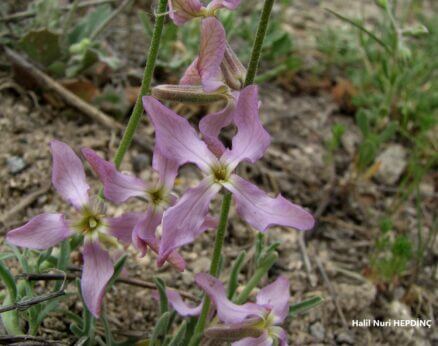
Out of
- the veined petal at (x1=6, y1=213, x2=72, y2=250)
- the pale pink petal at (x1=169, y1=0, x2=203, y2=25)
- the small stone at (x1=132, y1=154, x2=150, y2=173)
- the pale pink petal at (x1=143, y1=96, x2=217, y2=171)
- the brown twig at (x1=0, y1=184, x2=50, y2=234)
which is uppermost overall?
the pale pink petal at (x1=169, y1=0, x2=203, y2=25)

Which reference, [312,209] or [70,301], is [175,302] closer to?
[70,301]

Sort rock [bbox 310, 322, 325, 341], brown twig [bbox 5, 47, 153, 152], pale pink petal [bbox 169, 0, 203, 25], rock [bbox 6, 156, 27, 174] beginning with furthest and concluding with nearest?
brown twig [bbox 5, 47, 153, 152] → rock [bbox 6, 156, 27, 174] → rock [bbox 310, 322, 325, 341] → pale pink petal [bbox 169, 0, 203, 25]

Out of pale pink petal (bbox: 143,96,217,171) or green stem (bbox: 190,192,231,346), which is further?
green stem (bbox: 190,192,231,346)

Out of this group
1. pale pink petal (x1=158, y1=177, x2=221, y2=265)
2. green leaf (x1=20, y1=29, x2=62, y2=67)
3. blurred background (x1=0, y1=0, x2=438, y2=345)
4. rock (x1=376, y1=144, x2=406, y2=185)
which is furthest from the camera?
rock (x1=376, y1=144, x2=406, y2=185)

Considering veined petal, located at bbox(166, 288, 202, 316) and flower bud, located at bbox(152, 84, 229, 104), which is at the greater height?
flower bud, located at bbox(152, 84, 229, 104)

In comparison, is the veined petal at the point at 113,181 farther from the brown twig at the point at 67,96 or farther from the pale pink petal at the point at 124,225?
the brown twig at the point at 67,96

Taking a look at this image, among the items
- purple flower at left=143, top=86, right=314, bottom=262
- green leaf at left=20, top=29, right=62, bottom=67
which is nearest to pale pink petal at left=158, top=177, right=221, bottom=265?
purple flower at left=143, top=86, right=314, bottom=262

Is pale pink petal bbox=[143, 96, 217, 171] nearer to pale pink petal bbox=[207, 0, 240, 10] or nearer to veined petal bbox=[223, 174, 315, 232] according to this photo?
veined petal bbox=[223, 174, 315, 232]
